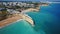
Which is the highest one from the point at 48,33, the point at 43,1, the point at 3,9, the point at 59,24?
the point at 43,1

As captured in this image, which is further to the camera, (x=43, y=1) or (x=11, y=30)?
(x=43, y=1)

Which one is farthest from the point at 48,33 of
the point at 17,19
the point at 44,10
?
the point at 17,19

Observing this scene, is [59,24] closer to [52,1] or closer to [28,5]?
[52,1]

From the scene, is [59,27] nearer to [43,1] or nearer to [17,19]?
[43,1]

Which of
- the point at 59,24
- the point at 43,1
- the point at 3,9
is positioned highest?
the point at 43,1

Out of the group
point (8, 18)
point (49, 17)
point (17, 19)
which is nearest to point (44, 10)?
point (49, 17)

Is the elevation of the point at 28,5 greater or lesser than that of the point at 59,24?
greater
